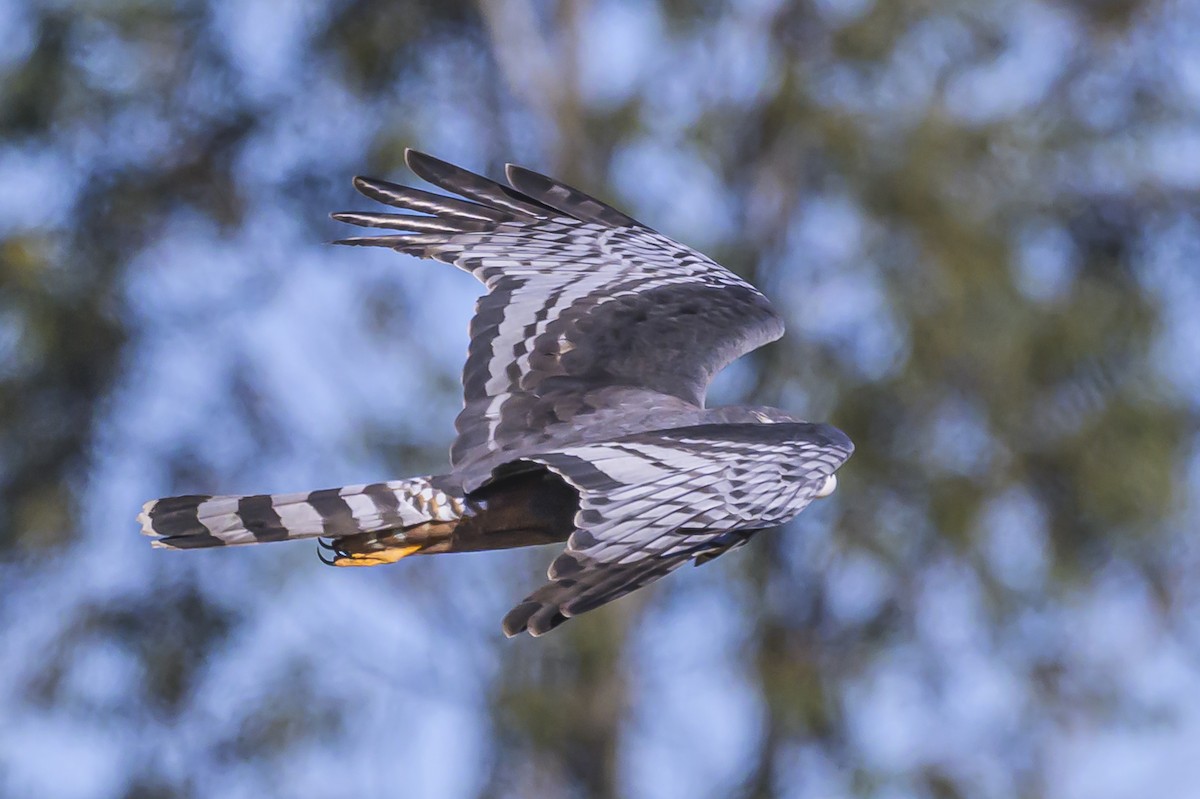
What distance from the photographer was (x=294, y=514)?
5.27 metres

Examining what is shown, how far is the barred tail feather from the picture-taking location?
5250 mm

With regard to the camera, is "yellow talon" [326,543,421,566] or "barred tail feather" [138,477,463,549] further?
"yellow talon" [326,543,421,566]

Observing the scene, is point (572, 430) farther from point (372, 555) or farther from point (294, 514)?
point (294, 514)

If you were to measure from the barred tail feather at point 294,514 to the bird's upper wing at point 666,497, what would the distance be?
48 centimetres

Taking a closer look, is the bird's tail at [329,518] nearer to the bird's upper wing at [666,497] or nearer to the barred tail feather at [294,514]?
the barred tail feather at [294,514]

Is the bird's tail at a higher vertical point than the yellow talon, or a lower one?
higher

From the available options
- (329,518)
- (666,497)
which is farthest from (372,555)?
(666,497)

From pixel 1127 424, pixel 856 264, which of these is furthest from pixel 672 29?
pixel 1127 424

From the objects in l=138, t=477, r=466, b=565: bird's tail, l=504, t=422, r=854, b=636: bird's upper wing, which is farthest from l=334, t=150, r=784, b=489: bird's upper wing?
l=504, t=422, r=854, b=636: bird's upper wing

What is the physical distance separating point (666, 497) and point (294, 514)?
113 cm

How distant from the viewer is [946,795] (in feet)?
42.6

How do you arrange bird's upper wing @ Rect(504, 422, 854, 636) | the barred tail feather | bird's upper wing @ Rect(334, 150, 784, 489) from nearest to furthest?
bird's upper wing @ Rect(504, 422, 854, 636)
the barred tail feather
bird's upper wing @ Rect(334, 150, 784, 489)

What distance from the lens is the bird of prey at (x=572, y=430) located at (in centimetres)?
479

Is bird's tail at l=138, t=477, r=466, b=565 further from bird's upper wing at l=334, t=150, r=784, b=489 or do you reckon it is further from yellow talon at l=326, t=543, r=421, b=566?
bird's upper wing at l=334, t=150, r=784, b=489
